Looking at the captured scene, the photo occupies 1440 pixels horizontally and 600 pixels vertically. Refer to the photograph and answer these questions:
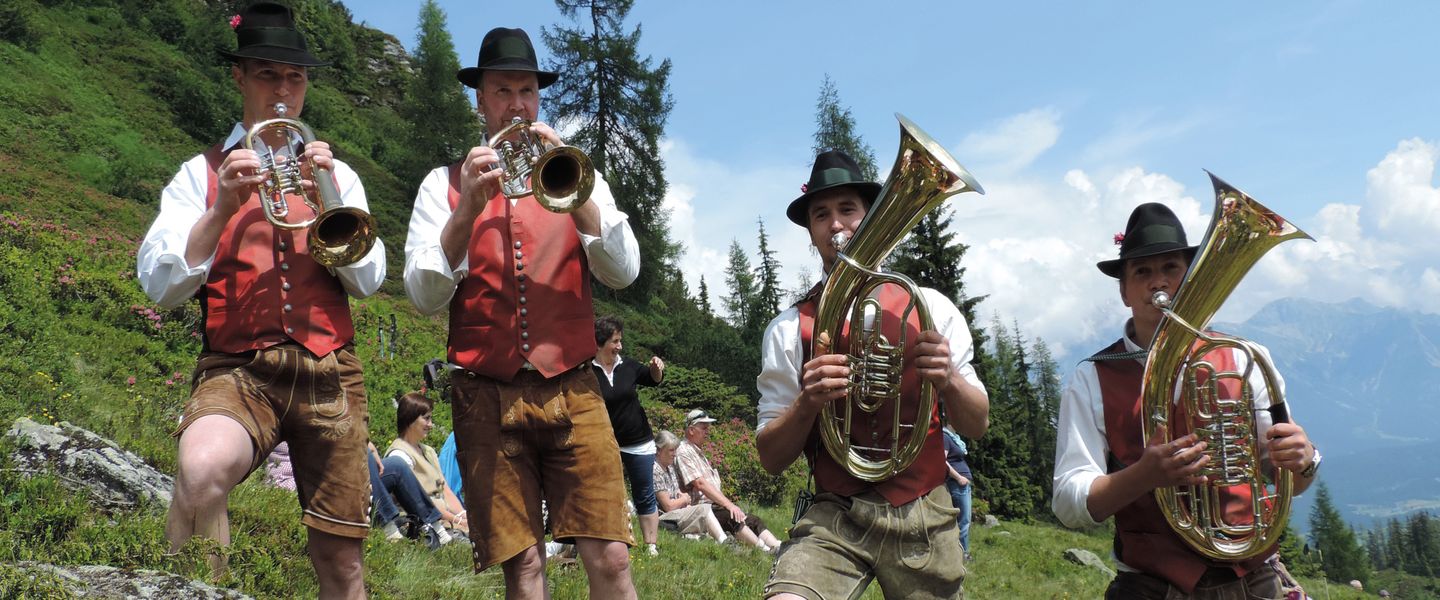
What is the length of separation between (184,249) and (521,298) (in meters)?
1.15

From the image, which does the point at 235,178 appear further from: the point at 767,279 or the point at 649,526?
the point at 767,279

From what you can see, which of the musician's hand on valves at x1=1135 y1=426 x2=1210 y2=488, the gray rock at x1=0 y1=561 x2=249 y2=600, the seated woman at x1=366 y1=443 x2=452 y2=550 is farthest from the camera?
the seated woman at x1=366 y1=443 x2=452 y2=550

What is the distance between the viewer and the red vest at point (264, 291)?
345cm

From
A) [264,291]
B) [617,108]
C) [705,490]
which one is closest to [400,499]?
[705,490]

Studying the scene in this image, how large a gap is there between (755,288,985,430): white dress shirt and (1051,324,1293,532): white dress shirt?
15.5 inches

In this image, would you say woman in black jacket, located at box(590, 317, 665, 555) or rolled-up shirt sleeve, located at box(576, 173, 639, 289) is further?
woman in black jacket, located at box(590, 317, 665, 555)

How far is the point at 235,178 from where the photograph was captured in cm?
332

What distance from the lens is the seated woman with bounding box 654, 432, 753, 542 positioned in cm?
1017

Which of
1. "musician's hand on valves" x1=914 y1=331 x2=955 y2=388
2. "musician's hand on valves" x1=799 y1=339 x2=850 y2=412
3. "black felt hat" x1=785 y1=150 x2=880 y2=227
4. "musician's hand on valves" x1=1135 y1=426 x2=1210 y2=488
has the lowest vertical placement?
"musician's hand on valves" x1=1135 y1=426 x2=1210 y2=488

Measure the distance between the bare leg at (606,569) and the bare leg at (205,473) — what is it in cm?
119

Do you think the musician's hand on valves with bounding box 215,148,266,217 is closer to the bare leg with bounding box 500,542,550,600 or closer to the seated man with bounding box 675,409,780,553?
the bare leg with bounding box 500,542,550,600

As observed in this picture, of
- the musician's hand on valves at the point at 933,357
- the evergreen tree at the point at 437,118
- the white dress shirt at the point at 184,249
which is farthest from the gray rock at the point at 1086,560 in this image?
the evergreen tree at the point at 437,118

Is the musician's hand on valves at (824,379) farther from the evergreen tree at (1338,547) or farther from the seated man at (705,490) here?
the evergreen tree at (1338,547)

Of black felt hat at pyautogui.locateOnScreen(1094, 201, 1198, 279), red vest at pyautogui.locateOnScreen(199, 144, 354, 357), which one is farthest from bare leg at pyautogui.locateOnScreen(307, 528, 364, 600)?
black felt hat at pyautogui.locateOnScreen(1094, 201, 1198, 279)
